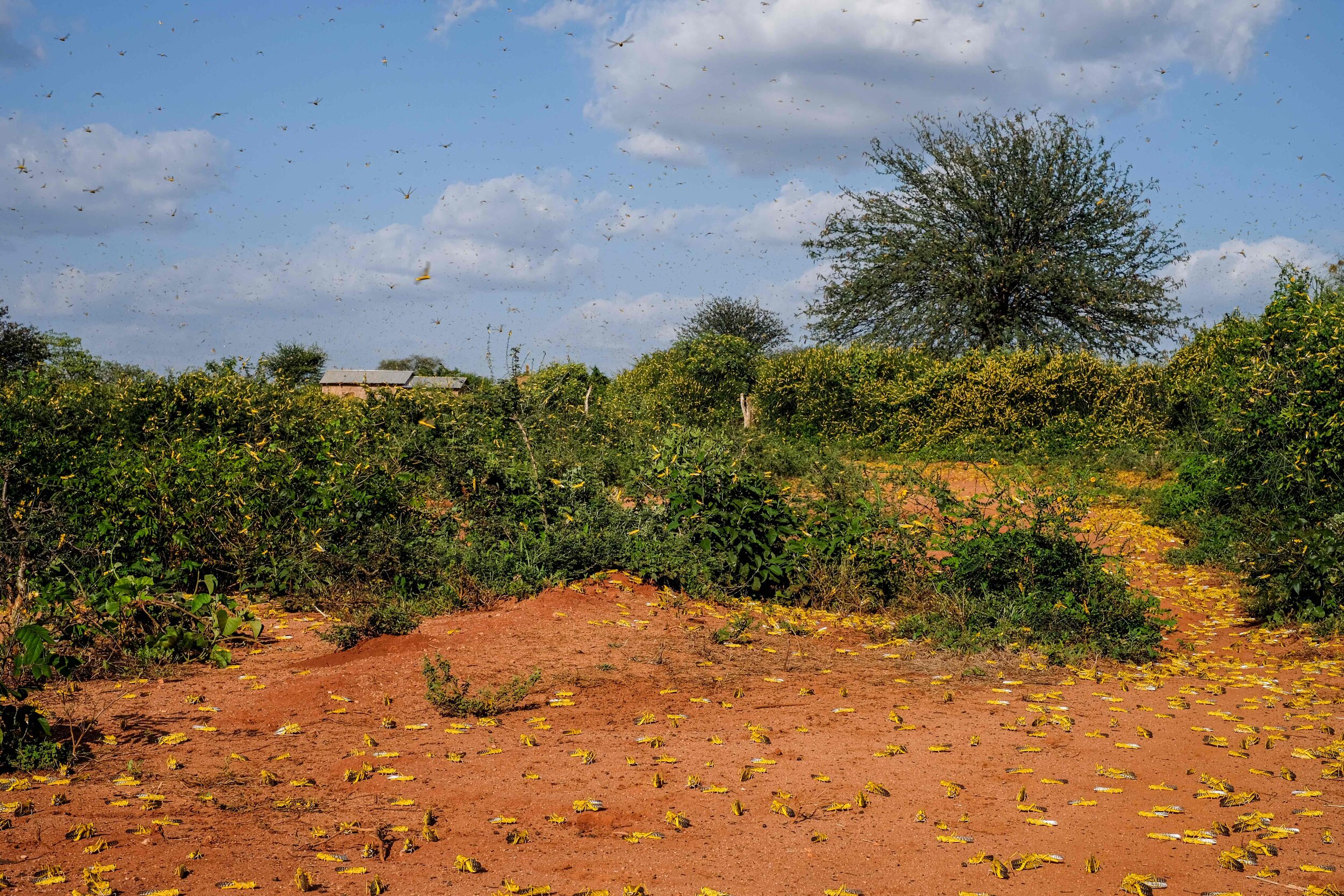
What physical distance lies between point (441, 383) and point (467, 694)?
16.4 ft

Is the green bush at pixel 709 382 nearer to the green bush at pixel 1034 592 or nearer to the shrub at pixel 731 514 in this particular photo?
the shrub at pixel 731 514

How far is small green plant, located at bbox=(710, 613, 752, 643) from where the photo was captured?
19.6 feet

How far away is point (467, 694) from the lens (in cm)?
479

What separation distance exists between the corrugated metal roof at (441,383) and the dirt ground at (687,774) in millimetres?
3155

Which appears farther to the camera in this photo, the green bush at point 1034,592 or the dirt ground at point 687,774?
the green bush at point 1034,592

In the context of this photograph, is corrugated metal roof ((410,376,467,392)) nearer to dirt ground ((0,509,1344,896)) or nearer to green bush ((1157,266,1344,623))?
dirt ground ((0,509,1344,896))

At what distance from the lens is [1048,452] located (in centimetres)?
1655

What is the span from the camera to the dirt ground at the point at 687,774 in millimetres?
3084

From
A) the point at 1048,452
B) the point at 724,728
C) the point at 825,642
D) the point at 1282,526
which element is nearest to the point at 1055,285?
the point at 1048,452

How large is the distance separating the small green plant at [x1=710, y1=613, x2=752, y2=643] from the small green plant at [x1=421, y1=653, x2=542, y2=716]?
52.1 inches

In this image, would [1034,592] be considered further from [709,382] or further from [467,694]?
[709,382]

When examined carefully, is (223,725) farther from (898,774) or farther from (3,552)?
(898,774)

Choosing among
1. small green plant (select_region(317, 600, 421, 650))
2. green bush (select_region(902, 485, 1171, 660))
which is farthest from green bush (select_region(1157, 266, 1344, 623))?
small green plant (select_region(317, 600, 421, 650))

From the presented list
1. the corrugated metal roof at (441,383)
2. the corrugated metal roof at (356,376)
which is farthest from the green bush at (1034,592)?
the corrugated metal roof at (356,376)
